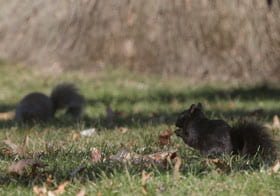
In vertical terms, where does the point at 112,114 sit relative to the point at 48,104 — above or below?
below

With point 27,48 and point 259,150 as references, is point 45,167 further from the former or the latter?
point 27,48

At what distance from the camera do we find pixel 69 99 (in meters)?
6.46

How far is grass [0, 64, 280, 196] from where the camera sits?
287 centimetres

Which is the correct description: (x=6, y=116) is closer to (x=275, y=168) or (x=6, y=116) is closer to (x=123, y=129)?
(x=123, y=129)

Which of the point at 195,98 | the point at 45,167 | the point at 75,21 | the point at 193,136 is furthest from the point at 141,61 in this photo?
the point at 45,167

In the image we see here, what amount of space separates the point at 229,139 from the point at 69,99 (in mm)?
3178

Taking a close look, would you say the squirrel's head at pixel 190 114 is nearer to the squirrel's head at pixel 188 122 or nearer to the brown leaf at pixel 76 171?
the squirrel's head at pixel 188 122

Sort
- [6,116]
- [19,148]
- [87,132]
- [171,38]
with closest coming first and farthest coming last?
[19,148]
[87,132]
[6,116]
[171,38]

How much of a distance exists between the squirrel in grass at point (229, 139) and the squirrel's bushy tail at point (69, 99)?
2.74 m

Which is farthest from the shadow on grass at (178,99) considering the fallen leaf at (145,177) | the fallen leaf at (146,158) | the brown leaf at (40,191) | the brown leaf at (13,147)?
the brown leaf at (40,191)

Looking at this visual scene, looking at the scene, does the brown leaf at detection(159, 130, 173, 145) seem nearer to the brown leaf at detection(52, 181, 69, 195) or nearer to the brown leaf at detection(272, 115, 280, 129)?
the brown leaf at detection(272, 115, 280, 129)

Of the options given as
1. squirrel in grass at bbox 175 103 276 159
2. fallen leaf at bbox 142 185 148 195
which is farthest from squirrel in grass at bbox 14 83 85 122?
fallen leaf at bbox 142 185 148 195

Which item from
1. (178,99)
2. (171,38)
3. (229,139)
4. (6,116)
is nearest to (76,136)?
(229,139)

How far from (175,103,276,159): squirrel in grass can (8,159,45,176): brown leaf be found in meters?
1.27
